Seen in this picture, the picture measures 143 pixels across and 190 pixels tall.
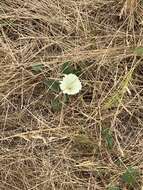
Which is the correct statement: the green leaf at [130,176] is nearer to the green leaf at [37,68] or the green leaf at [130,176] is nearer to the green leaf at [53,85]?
the green leaf at [53,85]

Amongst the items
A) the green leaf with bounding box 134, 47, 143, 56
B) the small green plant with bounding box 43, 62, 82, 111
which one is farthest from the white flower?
the green leaf with bounding box 134, 47, 143, 56

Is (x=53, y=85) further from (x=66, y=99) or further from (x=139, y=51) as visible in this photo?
(x=139, y=51)

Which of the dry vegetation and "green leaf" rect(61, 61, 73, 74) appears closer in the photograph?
the dry vegetation

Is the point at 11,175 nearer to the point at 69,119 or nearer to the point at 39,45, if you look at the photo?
the point at 69,119

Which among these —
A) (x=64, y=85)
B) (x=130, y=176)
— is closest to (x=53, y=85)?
(x=64, y=85)

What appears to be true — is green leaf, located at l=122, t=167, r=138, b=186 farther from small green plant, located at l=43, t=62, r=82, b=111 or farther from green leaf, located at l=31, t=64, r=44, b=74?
green leaf, located at l=31, t=64, r=44, b=74

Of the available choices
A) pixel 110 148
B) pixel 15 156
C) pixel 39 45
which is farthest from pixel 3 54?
pixel 110 148
